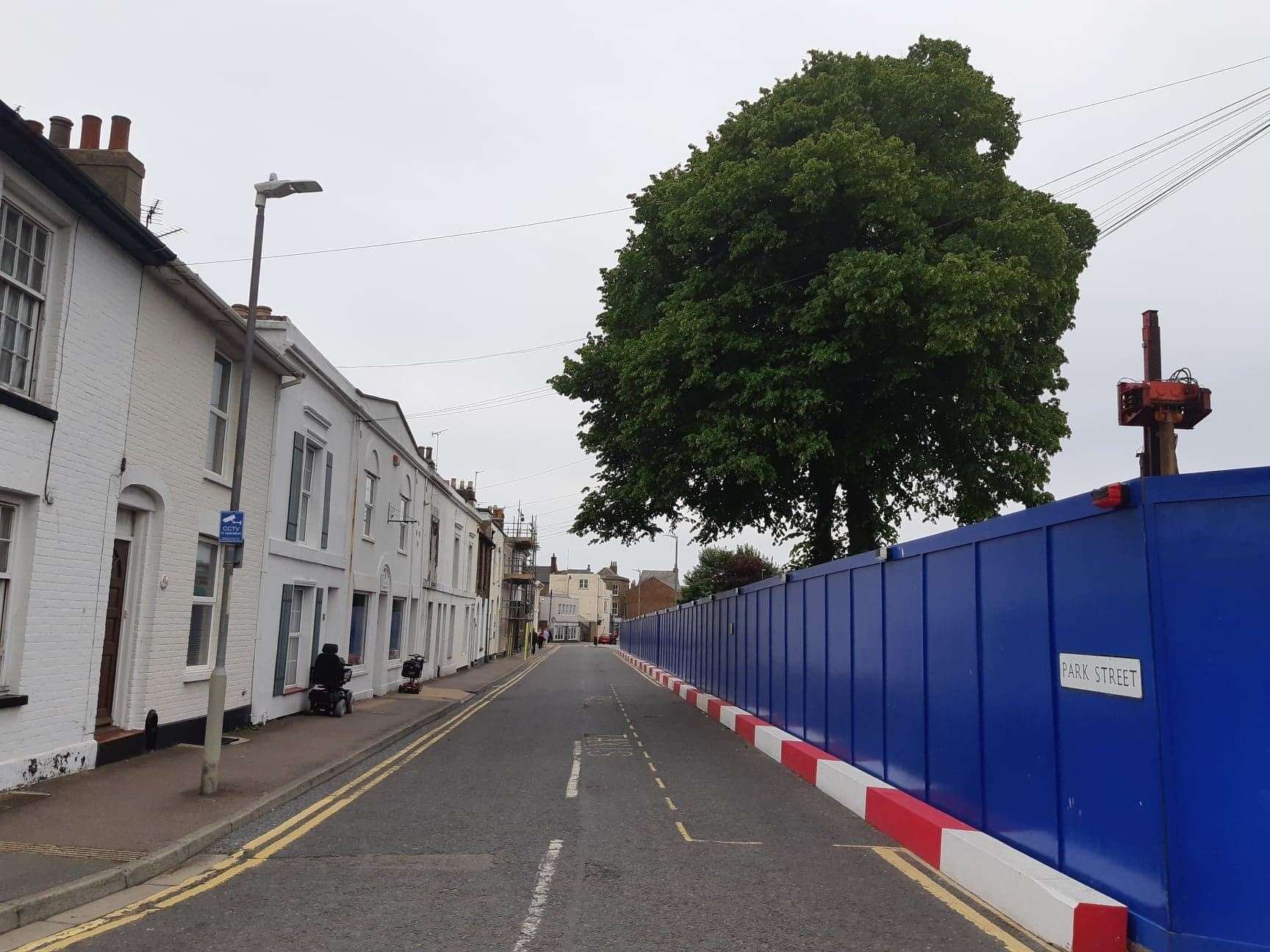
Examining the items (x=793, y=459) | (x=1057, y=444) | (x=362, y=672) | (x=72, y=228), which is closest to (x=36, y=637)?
(x=72, y=228)

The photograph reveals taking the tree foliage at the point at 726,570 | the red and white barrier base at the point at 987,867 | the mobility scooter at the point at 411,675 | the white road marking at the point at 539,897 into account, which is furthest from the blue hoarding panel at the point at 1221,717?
the tree foliage at the point at 726,570

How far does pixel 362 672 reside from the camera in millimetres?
23594

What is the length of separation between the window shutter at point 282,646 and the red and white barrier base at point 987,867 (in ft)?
33.2

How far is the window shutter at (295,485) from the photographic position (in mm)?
18109

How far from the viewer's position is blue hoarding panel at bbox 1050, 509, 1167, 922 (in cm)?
559

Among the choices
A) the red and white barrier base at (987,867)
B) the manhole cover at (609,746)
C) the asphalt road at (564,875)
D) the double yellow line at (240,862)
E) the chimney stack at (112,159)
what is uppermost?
the chimney stack at (112,159)

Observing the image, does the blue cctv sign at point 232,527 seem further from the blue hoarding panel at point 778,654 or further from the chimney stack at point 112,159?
the blue hoarding panel at point 778,654

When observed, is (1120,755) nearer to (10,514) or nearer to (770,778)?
(770,778)

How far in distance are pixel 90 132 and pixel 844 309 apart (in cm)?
1164

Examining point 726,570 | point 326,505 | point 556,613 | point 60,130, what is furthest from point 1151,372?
point 556,613

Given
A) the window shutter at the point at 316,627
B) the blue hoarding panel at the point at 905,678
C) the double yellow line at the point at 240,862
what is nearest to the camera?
the double yellow line at the point at 240,862

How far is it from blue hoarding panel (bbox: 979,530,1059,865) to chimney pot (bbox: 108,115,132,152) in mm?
12184

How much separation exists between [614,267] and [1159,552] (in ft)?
55.2

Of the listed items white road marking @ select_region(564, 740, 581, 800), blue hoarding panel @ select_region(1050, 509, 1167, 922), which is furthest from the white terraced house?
blue hoarding panel @ select_region(1050, 509, 1167, 922)
